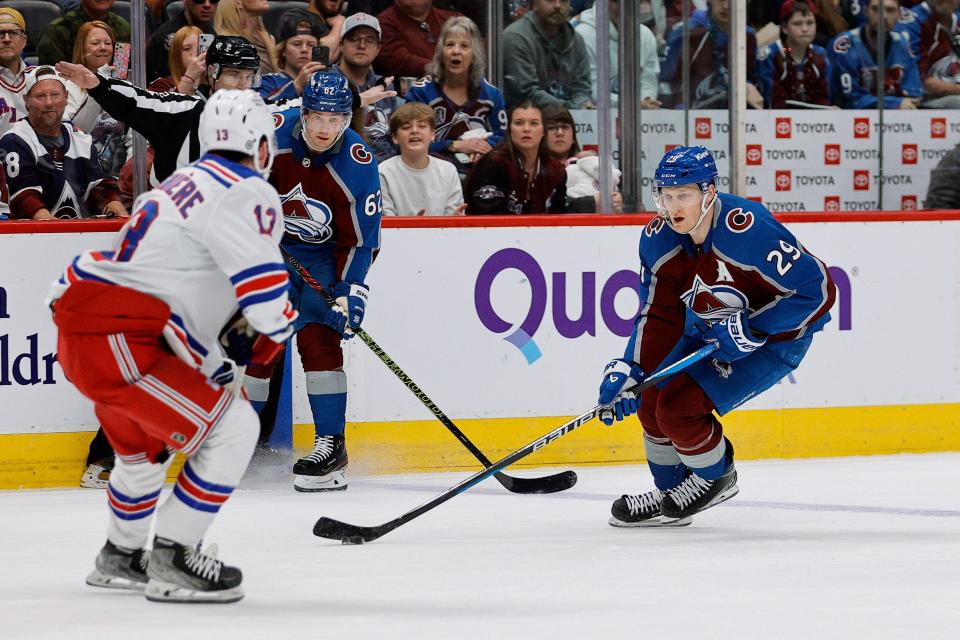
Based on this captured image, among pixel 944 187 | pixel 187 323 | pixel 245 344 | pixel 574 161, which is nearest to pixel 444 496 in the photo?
pixel 245 344

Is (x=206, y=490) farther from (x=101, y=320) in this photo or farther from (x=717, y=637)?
(x=717, y=637)

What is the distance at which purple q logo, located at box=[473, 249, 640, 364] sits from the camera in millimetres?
4660

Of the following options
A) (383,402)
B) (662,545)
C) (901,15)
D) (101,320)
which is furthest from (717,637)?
(901,15)

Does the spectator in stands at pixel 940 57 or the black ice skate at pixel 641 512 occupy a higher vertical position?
the spectator in stands at pixel 940 57

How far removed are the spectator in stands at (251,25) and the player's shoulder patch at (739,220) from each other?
78.2 inches

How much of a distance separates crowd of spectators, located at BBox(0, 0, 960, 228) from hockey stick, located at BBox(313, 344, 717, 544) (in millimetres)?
1430

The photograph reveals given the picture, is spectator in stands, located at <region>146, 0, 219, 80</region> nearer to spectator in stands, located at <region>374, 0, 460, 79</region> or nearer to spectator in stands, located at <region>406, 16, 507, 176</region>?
spectator in stands, located at <region>374, 0, 460, 79</region>

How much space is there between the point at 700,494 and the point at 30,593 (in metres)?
1.66

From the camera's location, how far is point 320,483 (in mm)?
4312

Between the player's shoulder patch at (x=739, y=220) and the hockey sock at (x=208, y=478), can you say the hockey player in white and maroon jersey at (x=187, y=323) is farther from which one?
the player's shoulder patch at (x=739, y=220)

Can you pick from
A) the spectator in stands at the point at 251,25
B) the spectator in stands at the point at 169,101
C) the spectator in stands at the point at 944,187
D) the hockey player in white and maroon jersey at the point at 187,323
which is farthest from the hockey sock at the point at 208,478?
the spectator in stands at the point at 944,187

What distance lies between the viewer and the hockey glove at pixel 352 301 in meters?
4.20

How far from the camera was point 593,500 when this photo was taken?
4.18 m

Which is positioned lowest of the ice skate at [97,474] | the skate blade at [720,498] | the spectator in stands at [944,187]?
the ice skate at [97,474]
